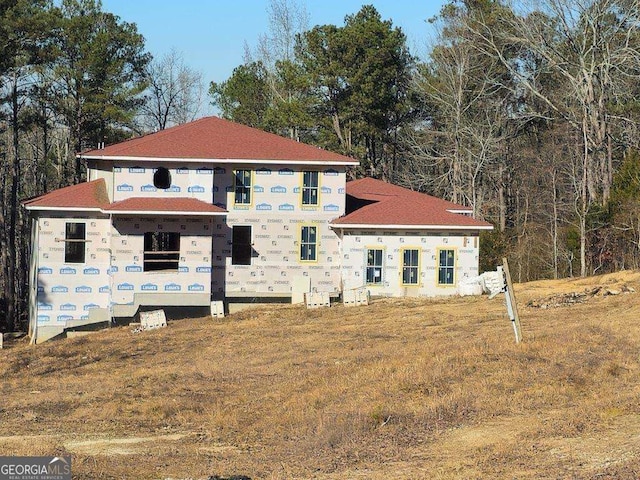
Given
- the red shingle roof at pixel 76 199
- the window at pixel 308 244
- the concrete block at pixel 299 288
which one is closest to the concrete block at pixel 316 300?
the concrete block at pixel 299 288

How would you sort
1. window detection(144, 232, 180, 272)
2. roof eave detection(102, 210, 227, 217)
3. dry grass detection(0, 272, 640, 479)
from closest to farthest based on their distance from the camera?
dry grass detection(0, 272, 640, 479) → roof eave detection(102, 210, 227, 217) → window detection(144, 232, 180, 272)

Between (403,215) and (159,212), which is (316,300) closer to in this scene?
(403,215)

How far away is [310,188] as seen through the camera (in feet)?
120

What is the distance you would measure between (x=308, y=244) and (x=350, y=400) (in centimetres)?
1810

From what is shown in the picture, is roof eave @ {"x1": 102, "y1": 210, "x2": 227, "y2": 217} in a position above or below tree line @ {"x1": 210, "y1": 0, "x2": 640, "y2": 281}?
below

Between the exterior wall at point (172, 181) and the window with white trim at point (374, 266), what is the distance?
610 cm

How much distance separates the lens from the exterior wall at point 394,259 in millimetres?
36250

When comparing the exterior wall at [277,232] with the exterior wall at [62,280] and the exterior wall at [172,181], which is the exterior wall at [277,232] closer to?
the exterior wall at [172,181]

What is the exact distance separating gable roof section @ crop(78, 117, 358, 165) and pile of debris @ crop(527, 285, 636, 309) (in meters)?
8.46

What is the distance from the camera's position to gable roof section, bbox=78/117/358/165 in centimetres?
3475

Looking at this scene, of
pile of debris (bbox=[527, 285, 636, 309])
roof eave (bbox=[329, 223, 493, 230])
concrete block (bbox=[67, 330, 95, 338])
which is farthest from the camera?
roof eave (bbox=[329, 223, 493, 230])

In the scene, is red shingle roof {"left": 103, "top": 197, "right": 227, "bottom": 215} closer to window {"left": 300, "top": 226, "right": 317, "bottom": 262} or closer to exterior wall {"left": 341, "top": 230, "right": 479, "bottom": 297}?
window {"left": 300, "top": 226, "right": 317, "bottom": 262}

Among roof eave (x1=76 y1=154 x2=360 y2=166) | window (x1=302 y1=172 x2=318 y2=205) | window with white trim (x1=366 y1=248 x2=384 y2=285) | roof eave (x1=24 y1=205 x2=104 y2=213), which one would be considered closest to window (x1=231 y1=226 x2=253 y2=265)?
window (x1=302 y1=172 x2=318 y2=205)

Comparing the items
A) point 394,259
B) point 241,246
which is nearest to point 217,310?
point 241,246
